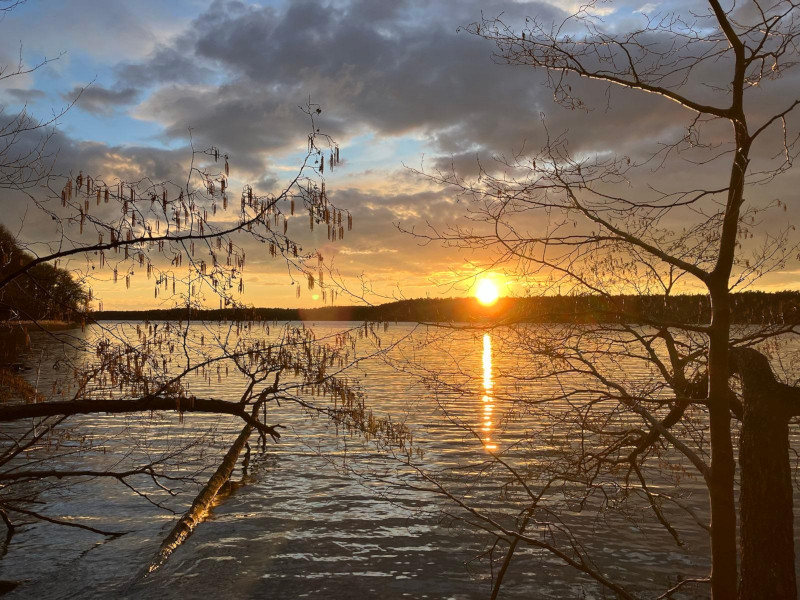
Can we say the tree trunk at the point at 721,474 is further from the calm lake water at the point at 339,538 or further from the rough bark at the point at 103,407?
the rough bark at the point at 103,407

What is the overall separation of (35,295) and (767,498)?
33.9 ft

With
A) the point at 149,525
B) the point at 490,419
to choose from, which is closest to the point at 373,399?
the point at 490,419

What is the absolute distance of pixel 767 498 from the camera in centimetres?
776

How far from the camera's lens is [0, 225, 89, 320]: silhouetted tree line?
8586mm

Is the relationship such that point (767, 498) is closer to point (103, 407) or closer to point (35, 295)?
point (103, 407)

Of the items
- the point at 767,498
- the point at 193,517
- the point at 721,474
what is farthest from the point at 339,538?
the point at 721,474

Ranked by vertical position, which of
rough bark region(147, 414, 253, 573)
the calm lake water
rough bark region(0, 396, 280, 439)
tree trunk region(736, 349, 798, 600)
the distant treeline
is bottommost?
the calm lake water

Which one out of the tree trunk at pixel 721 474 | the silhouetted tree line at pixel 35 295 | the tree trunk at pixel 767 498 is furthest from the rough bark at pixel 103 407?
the tree trunk at pixel 767 498

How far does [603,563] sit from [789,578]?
4.80 meters

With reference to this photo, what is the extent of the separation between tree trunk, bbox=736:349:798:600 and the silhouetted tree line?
9.24m

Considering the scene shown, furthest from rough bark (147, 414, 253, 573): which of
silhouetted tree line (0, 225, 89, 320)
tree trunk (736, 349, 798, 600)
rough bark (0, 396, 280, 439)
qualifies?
tree trunk (736, 349, 798, 600)

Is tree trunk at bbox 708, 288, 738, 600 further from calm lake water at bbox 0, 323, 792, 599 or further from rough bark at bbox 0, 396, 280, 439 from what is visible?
rough bark at bbox 0, 396, 280, 439

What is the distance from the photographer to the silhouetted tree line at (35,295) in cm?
859

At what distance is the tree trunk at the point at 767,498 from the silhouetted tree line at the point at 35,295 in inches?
364
